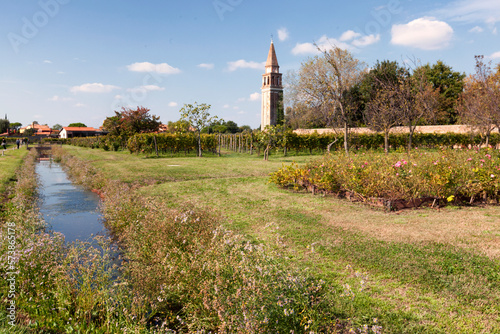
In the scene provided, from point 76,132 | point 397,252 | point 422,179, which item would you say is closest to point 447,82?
point 422,179

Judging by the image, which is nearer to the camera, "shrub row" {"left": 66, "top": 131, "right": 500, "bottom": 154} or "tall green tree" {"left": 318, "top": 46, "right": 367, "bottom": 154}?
"tall green tree" {"left": 318, "top": 46, "right": 367, "bottom": 154}

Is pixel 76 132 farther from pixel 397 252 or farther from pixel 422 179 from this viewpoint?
pixel 397 252

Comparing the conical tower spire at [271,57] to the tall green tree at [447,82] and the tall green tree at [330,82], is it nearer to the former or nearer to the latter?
the tall green tree at [447,82]

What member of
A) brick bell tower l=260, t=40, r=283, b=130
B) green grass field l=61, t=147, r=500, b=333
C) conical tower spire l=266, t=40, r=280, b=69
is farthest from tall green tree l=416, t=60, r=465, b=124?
green grass field l=61, t=147, r=500, b=333

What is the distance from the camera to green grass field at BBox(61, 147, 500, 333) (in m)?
3.37

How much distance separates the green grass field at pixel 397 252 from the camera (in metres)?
3.37

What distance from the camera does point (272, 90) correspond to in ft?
237

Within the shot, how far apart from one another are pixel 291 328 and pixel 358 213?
4.55m

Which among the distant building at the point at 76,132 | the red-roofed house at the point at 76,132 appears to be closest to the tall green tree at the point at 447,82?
the distant building at the point at 76,132

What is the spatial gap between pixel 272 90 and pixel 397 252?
69949 millimetres

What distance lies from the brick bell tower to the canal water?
60177 millimetres

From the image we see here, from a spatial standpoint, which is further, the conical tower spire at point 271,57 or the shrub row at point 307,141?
the conical tower spire at point 271,57

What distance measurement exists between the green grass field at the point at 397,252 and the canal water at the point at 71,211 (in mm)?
2045

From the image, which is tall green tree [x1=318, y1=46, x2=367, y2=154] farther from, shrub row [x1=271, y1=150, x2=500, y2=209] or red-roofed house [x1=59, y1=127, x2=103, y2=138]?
red-roofed house [x1=59, y1=127, x2=103, y2=138]
